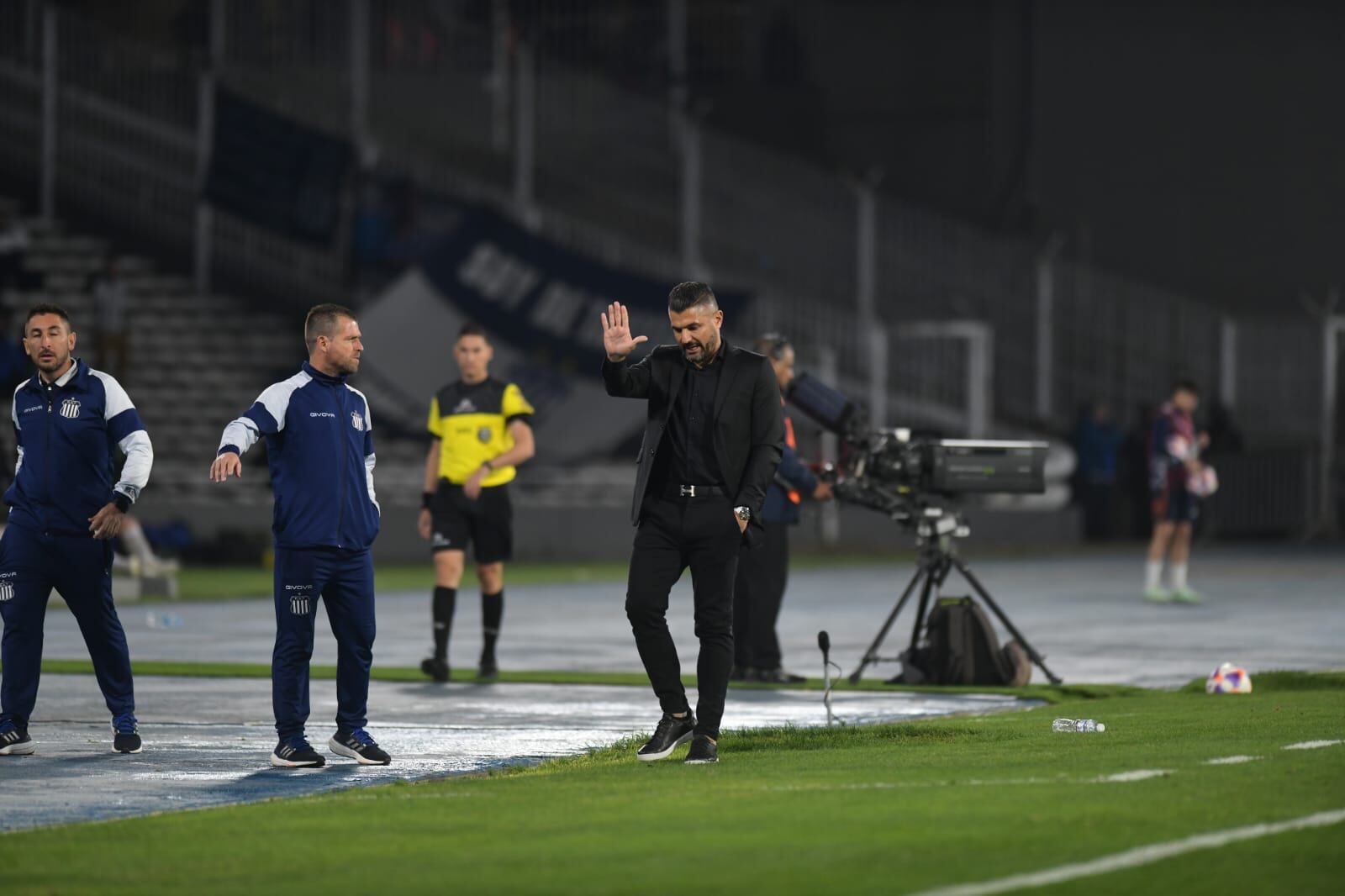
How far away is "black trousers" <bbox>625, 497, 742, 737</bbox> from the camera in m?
10.1

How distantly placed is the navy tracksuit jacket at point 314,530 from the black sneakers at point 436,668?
13.3 feet

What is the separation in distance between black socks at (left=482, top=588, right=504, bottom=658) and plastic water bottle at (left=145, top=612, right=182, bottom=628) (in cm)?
478

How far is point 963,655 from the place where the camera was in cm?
1391

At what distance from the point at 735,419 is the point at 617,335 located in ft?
2.20

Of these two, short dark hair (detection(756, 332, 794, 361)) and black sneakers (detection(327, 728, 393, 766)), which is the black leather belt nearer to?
black sneakers (detection(327, 728, 393, 766))

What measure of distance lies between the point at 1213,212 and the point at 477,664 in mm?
23746

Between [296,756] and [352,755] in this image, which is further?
[352,755]

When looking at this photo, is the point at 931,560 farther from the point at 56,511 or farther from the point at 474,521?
the point at 56,511

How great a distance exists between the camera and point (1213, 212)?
3697 centimetres

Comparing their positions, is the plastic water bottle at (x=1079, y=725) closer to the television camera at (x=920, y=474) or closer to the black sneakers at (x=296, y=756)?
the television camera at (x=920, y=474)

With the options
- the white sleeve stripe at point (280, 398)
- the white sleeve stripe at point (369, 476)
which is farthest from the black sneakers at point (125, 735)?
the white sleeve stripe at point (280, 398)

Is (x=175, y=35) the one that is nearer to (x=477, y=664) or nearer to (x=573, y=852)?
(x=477, y=664)

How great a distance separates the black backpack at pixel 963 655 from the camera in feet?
45.6

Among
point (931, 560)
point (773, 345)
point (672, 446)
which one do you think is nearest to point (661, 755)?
point (672, 446)
